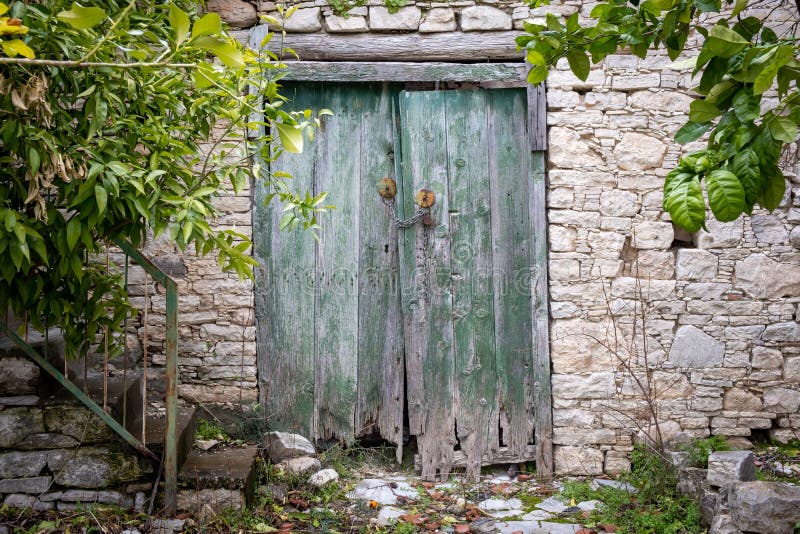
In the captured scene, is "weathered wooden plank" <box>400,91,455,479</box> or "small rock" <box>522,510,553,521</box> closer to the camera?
"small rock" <box>522,510,553,521</box>

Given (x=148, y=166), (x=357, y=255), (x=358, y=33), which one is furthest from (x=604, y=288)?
(x=148, y=166)

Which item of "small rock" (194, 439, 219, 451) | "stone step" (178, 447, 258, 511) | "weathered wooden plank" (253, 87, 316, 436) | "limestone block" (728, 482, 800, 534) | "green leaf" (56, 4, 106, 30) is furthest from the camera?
"weathered wooden plank" (253, 87, 316, 436)

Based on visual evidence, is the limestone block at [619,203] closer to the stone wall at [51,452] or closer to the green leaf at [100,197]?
the green leaf at [100,197]

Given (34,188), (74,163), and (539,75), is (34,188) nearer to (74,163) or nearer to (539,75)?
(74,163)

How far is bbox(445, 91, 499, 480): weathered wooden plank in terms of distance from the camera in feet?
13.2

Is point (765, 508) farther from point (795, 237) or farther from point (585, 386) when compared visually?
point (795, 237)

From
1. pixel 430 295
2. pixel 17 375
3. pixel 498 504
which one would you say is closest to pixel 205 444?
pixel 17 375

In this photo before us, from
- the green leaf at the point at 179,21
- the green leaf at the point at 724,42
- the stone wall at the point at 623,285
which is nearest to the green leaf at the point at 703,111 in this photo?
the green leaf at the point at 724,42

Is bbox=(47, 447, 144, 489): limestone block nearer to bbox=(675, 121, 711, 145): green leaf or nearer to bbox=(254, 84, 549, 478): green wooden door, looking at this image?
bbox=(254, 84, 549, 478): green wooden door

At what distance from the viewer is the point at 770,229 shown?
12.8ft

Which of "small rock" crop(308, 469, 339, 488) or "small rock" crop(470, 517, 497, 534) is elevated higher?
"small rock" crop(308, 469, 339, 488)

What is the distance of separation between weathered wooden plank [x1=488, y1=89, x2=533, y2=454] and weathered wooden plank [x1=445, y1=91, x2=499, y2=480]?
0.05 meters

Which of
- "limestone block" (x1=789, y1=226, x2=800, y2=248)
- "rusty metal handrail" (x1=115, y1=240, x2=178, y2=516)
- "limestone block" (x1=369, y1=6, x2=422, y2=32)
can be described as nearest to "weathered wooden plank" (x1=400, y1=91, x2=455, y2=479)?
"limestone block" (x1=369, y1=6, x2=422, y2=32)

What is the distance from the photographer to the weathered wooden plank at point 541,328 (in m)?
3.95
